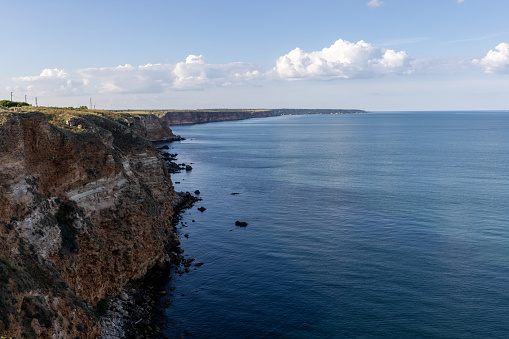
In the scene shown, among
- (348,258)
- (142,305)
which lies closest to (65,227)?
(142,305)

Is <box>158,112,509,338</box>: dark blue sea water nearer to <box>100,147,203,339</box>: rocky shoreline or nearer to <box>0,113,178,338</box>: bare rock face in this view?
<box>100,147,203,339</box>: rocky shoreline

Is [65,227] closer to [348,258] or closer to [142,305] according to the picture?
[142,305]

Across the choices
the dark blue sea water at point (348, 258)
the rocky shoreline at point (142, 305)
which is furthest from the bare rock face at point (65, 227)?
the dark blue sea water at point (348, 258)

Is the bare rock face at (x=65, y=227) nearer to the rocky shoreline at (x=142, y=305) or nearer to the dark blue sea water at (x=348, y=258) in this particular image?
the rocky shoreline at (x=142, y=305)

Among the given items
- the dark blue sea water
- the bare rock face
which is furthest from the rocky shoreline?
the dark blue sea water

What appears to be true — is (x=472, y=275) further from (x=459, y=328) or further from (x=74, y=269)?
(x=74, y=269)
